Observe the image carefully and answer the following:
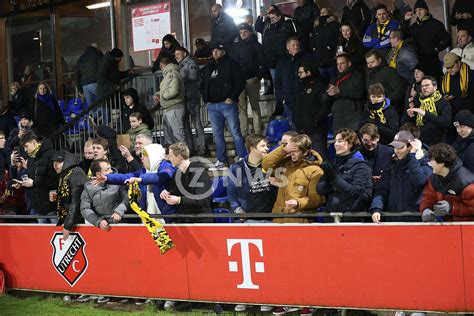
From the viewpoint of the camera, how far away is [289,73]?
12992 millimetres

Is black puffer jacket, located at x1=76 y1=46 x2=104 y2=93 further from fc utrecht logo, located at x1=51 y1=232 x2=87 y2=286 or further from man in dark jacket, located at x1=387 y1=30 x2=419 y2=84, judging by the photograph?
man in dark jacket, located at x1=387 y1=30 x2=419 y2=84

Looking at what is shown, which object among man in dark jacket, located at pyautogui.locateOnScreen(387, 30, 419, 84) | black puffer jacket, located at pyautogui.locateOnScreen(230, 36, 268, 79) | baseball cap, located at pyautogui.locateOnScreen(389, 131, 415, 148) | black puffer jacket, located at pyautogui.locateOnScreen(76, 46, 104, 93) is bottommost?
baseball cap, located at pyautogui.locateOnScreen(389, 131, 415, 148)

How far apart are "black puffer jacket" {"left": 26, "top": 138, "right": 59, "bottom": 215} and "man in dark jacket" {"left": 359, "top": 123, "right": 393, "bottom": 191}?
5.12 m

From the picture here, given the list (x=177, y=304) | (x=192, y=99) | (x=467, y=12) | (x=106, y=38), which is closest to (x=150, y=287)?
(x=177, y=304)

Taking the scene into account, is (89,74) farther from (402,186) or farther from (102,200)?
(402,186)

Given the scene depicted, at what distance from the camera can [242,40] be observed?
14.2 m

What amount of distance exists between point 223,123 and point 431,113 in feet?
14.1

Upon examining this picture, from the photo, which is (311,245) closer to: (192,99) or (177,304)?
(177,304)

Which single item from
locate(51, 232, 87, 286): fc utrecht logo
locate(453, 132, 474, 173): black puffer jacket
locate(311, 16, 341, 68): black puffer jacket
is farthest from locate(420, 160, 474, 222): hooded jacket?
locate(311, 16, 341, 68): black puffer jacket

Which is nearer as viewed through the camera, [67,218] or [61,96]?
[67,218]

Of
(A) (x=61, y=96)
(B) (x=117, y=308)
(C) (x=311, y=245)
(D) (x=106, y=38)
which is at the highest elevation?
(D) (x=106, y=38)

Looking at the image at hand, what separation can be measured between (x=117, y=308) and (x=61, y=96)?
33.0ft

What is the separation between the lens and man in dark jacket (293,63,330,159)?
12.2 m

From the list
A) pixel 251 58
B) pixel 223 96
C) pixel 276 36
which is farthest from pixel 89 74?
pixel 276 36
